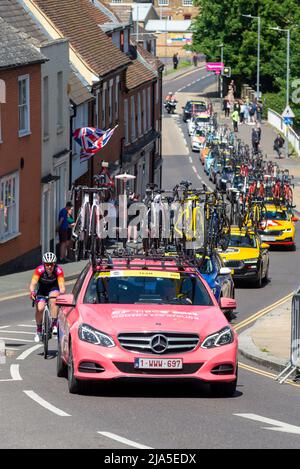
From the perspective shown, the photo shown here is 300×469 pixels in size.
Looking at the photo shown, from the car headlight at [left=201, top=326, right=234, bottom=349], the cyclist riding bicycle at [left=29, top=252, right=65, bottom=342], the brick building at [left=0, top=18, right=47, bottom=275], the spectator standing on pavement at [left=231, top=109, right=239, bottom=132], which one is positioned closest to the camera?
the car headlight at [left=201, top=326, right=234, bottom=349]

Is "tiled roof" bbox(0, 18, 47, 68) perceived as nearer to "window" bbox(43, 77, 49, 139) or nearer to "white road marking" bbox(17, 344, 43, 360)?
"window" bbox(43, 77, 49, 139)

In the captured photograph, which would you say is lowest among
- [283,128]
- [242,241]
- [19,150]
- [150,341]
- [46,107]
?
[150,341]

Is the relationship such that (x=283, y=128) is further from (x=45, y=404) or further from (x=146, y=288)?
(x=45, y=404)

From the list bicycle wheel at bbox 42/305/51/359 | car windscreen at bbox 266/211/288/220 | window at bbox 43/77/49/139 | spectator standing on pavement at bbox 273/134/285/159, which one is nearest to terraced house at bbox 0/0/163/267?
window at bbox 43/77/49/139

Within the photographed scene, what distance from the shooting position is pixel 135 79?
62.4 meters

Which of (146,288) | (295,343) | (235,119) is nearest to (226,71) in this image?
(235,119)

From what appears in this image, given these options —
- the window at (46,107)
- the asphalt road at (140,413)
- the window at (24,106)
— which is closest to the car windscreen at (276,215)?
the window at (46,107)

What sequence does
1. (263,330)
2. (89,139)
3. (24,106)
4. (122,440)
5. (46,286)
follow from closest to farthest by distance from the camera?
(122,440) < (46,286) < (263,330) < (24,106) < (89,139)

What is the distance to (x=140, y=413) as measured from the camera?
14.7 metres

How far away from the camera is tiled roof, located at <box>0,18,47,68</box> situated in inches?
1420

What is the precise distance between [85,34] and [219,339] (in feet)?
124

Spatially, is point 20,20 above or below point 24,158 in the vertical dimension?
above

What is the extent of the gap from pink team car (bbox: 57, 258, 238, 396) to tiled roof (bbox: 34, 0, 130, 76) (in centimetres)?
3054

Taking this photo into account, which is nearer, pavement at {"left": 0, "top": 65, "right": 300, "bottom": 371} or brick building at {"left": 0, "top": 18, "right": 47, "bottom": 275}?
pavement at {"left": 0, "top": 65, "right": 300, "bottom": 371}
